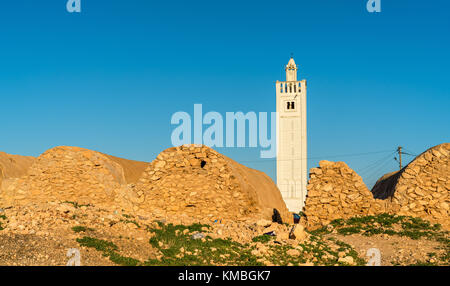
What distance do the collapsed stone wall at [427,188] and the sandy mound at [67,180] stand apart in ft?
30.4

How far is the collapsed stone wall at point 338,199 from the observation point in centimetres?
1235

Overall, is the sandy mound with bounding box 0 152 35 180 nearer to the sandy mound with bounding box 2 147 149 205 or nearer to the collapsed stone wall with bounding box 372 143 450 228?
the sandy mound with bounding box 2 147 149 205

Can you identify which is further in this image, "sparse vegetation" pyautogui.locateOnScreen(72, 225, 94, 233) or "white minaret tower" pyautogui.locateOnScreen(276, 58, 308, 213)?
"white minaret tower" pyautogui.locateOnScreen(276, 58, 308, 213)

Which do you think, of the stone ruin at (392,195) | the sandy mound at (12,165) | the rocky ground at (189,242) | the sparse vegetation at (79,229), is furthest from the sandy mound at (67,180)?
the sandy mound at (12,165)

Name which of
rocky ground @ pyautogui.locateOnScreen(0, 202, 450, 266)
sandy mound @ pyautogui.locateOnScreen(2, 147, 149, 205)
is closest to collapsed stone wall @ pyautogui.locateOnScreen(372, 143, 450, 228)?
rocky ground @ pyautogui.locateOnScreen(0, 202, 450, 266)

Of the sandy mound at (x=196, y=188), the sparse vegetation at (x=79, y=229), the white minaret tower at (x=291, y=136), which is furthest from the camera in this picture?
the white minaret tower at (x=291, y=136)

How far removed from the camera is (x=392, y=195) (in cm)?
1267

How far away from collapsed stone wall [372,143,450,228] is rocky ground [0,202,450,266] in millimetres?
1015

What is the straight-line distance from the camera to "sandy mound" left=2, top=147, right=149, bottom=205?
14.1 metres

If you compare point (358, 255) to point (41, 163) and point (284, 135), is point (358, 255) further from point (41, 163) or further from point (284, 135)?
point (284, 135)

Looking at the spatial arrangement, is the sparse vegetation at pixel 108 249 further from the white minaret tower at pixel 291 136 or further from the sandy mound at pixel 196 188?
the white minaret tower at pixel 291 136

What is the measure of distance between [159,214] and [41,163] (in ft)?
16.7
